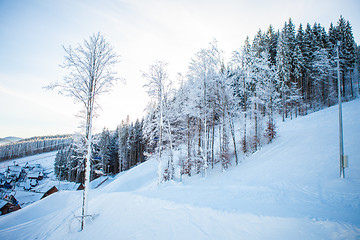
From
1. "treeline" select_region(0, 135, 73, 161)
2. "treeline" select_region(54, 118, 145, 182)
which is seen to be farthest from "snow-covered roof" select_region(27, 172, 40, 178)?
"treeline" select_region(0, 135, 73, 161)

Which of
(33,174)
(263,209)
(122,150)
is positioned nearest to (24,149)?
(33,174)

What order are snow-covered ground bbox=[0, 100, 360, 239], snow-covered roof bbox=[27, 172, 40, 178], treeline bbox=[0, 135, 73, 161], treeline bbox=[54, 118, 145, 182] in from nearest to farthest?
snow-covered ground bbox=[0, 100, 360, 239] → treeline bbox=[54, 118, 145, 182] → snow-covered roof bbox=[27, 172, 40, 178] → treeline bbox=[0, 135, 73, 161]

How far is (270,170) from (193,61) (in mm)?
12901

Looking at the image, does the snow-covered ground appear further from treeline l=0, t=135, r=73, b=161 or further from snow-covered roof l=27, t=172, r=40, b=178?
treeline l=0, t=135, r=73, b=161

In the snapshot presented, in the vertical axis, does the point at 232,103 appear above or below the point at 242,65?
below

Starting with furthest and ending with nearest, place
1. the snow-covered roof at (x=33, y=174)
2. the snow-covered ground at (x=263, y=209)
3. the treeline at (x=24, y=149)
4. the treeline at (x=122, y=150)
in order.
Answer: the treeline at (x=24, y=149)
the snow-covered roof at (x=33, y=174)
the treeline at (x=122, y=150)
the snow-covered ground at (x=263, y=209)

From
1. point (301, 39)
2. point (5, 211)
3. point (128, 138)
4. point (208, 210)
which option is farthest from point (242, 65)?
point (5, 211)

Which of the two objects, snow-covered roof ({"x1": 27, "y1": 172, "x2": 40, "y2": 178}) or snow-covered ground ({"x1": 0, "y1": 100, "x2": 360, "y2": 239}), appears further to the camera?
snow-covered roof ({"x1": 27, "y1": 172, "x2": 40, "y2": 178})

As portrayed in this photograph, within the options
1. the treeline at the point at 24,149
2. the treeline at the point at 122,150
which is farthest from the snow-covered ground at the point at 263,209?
the treeline at the point at 24,149

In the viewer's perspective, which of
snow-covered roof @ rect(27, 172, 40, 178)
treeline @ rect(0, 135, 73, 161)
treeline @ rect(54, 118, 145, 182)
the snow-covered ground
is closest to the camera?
the snow-covered ground

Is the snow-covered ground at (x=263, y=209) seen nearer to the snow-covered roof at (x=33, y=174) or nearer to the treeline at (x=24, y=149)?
the snow-covered roof at (x=33, y=174)

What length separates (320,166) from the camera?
10445mm

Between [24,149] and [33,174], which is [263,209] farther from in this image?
[24,149]

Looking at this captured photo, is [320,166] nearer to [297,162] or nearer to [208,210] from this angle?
[297,162]
